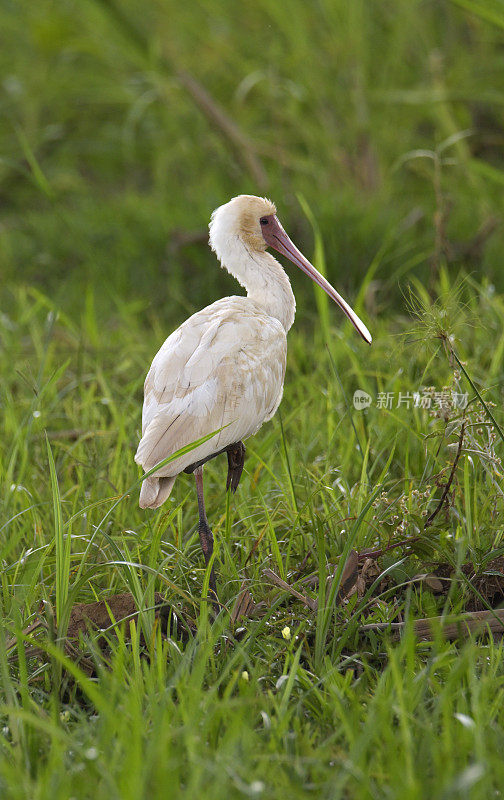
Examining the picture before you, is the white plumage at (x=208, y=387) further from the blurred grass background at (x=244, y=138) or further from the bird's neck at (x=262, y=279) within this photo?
the blurred grass background at (x=244, y=138)

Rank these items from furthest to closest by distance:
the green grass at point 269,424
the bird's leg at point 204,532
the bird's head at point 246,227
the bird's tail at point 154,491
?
the bird's head at point 246,227, the bird's leg at point 204,532, the bird's tail at point 154,491, the green grass at point 269,424

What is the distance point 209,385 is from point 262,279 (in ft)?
1.53

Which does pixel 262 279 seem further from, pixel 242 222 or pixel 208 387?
pixel 208 387

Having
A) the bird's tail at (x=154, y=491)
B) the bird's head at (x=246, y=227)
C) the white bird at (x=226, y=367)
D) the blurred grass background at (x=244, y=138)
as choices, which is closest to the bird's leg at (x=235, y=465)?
the white bird at (x=226, y=367)

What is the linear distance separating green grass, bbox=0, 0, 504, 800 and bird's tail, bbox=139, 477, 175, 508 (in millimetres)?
90

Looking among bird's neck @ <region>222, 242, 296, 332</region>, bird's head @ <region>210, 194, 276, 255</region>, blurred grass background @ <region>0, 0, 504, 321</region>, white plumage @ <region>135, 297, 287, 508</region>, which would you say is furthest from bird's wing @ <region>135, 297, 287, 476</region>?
blurred grass background @ <region>0, 0, 504, 321</region>

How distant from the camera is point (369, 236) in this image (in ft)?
18.0

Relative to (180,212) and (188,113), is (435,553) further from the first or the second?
(188,113)

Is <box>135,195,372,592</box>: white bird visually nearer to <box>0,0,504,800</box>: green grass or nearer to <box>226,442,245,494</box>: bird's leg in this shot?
<box>226,442,245,494</box>: bird's leg

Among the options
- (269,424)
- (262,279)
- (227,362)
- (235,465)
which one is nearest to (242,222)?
(262,279)

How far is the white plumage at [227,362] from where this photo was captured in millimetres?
2605

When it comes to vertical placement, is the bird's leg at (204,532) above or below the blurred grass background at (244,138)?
below

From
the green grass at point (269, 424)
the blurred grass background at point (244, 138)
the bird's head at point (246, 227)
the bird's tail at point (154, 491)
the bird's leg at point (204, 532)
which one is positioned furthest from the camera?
the blurred grass background at point (244, 138)

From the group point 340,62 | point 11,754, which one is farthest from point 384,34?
point 11,754
